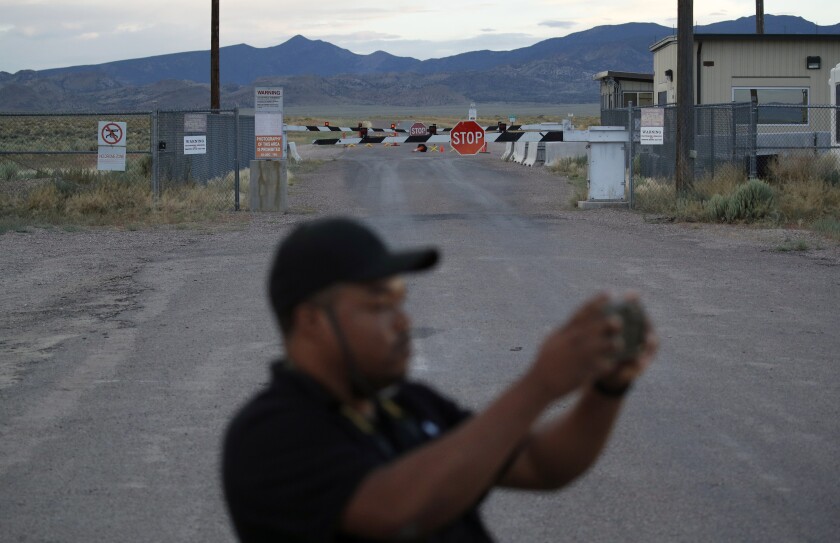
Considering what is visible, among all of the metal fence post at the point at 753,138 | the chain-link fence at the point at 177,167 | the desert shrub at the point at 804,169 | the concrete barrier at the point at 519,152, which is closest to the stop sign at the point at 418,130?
the chain-link fence at the point at 177,167

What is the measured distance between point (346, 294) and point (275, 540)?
0.45 m

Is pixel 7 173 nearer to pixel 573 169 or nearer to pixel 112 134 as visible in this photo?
pixel 112 134

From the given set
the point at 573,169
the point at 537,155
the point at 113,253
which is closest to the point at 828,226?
the point at 113,253

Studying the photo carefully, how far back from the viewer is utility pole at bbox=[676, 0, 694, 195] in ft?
73.6

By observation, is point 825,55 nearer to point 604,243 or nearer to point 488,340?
point 604,243

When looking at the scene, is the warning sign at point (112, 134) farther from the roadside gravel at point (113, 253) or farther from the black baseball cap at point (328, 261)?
the black baseball cap at point (328, 261)

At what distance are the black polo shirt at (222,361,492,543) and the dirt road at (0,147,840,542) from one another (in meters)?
3.28

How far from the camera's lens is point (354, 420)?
215 cm

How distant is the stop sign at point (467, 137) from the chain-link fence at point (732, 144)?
3.06m

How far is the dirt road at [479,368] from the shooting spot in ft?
18.5

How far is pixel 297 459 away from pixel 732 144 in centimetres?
2126

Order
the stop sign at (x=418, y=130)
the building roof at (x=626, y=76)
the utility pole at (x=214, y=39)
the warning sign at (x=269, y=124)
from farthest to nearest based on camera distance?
the building roof at (x=626, y=76) < the utility pole at (x=214, y=39) < the stop sign at (x=418, y=130) < the warning sign at (x=269, y=124)

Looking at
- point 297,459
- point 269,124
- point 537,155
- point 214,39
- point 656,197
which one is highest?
point 214,39

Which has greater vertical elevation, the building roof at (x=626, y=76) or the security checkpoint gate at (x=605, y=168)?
the building roof at (x=626, y=76)
